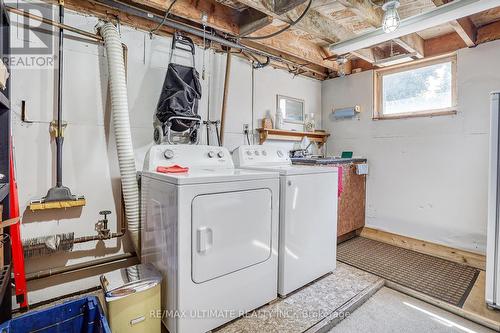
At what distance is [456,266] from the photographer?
8.87 feet

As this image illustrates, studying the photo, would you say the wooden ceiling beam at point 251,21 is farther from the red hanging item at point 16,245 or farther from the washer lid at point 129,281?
the washer lid at point 129,281

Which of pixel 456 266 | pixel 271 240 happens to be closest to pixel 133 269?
pixel 271 240

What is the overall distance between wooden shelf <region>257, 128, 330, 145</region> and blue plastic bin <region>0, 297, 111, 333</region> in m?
2.31

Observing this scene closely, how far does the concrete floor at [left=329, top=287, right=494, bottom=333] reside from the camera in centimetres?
178

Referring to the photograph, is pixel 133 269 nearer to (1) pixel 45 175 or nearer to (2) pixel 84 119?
(1) pixel 45 175

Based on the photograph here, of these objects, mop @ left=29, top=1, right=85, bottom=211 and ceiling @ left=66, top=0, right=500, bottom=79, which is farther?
ceiling @ left=66, top=0, right=500, bottom=79

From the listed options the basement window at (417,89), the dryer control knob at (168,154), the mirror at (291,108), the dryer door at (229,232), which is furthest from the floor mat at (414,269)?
the dryer control knob at (168,154)

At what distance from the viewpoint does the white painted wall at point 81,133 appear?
1.89 meters

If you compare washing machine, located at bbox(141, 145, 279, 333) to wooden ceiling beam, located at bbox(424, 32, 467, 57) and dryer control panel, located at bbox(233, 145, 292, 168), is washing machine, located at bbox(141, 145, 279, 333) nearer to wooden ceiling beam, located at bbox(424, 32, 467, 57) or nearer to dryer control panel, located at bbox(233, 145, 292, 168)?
dryer control panel, located at bbox(233, 145, 292, 168)

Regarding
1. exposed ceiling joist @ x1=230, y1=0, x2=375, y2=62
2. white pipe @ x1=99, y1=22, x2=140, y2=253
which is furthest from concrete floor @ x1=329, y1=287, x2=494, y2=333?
exposed ceiling joist @ x1=230, y1=0, x2=375, y2=62

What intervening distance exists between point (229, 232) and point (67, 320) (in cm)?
103

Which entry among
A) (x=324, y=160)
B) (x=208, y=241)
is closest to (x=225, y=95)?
(x=324, y=160)

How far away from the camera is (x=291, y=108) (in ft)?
11.9

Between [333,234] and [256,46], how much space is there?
223 cm
